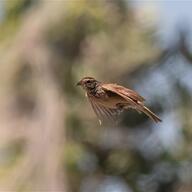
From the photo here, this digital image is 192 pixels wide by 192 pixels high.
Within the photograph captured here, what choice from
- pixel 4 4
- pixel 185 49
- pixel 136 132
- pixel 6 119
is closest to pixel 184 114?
pixel 136 132

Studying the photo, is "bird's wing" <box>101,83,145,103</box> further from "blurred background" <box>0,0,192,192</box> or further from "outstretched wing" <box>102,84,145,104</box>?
"blurred background" <box>0,0,192,192</box>

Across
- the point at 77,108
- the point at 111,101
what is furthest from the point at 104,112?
the point at 77,108

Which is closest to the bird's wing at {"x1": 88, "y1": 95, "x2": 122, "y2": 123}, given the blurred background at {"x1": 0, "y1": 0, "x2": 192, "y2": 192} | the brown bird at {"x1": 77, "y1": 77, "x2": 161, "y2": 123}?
the brown bird at {"x1": 77, "y1": 77, "x2": 161, "y2": 123}

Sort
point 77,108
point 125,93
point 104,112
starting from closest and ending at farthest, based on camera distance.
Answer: point 125,93
point 104,112
point 77,108

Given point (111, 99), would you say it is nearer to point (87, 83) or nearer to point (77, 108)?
point (87, 83)

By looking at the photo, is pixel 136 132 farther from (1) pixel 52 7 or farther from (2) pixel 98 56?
(1) pixel 52 7
